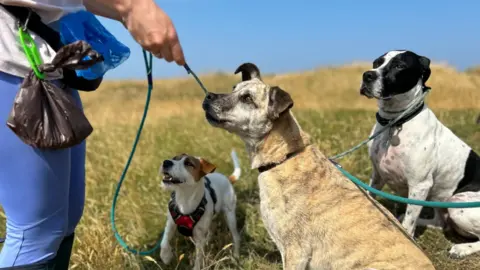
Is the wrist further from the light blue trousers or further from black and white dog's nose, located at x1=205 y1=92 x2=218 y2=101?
black and white dog's nose, located at x1=205 y1=92 x2=218 y2=101

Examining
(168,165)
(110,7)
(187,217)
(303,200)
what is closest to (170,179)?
(168,165)

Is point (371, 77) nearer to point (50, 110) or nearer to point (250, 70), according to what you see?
point (250, 70)

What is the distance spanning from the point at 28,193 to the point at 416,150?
325 cm

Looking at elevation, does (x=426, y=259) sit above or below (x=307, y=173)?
below

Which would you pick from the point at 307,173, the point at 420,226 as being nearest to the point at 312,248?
the point at 307,173

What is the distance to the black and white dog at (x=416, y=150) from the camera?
4043 millimetres

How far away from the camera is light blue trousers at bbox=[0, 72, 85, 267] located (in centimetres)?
196

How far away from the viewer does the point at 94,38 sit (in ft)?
8.94

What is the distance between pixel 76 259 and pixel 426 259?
2.89 m

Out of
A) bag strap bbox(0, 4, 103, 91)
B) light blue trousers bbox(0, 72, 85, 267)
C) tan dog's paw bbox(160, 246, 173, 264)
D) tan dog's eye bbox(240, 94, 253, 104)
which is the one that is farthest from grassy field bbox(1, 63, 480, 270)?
bag strap bbox(0, 4, 103, 91)

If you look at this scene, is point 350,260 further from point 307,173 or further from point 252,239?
point 252,239

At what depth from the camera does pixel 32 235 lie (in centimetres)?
205

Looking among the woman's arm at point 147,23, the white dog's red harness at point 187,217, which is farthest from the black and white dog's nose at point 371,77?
the woman's arm at point 147,23

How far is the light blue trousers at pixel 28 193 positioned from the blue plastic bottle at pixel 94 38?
427mm
